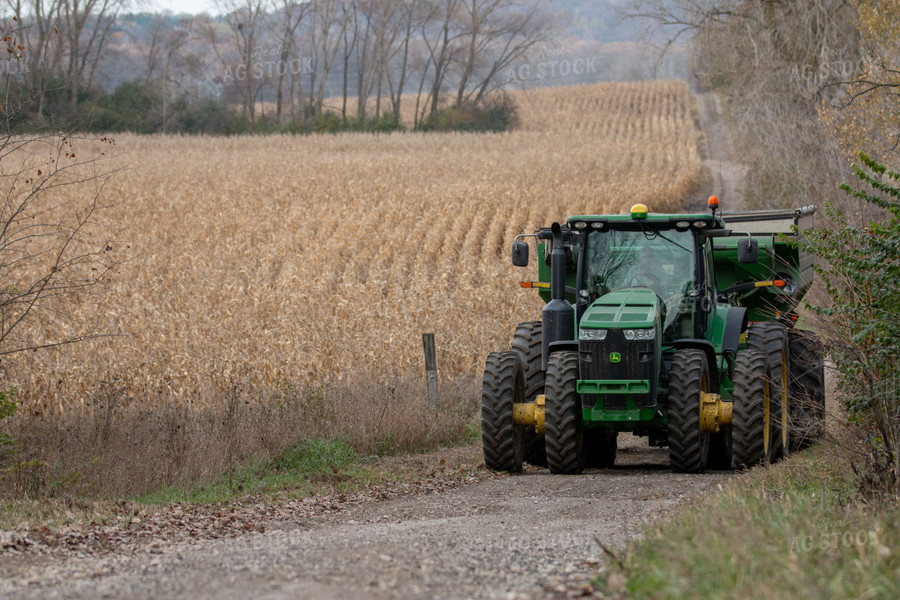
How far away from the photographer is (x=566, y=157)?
37.6 meters

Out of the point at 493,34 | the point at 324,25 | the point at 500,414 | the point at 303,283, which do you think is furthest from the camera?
the point at 324,25

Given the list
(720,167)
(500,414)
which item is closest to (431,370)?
(500,414)

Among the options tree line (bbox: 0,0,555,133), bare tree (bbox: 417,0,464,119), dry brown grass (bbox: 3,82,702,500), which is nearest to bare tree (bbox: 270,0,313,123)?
tree line (bbox: 0,0,555,133)

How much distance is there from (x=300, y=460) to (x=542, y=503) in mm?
3047

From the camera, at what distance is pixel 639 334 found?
27.7 feet

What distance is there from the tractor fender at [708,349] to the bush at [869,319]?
60.5 inches

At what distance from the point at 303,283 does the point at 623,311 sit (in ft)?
40.8

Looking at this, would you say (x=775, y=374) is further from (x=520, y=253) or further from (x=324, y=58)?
(x=324, y=58)

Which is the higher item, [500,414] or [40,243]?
[40,243]

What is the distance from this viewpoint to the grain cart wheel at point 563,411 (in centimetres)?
870

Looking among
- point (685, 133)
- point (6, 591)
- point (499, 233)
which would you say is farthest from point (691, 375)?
point (685, 133)

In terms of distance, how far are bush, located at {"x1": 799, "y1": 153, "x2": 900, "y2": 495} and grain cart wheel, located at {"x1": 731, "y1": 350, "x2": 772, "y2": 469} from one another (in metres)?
1.06

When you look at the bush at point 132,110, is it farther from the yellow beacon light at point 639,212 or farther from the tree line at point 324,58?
the yellow beacon light at point 639,212

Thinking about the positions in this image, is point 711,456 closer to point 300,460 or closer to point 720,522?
point 300,460
